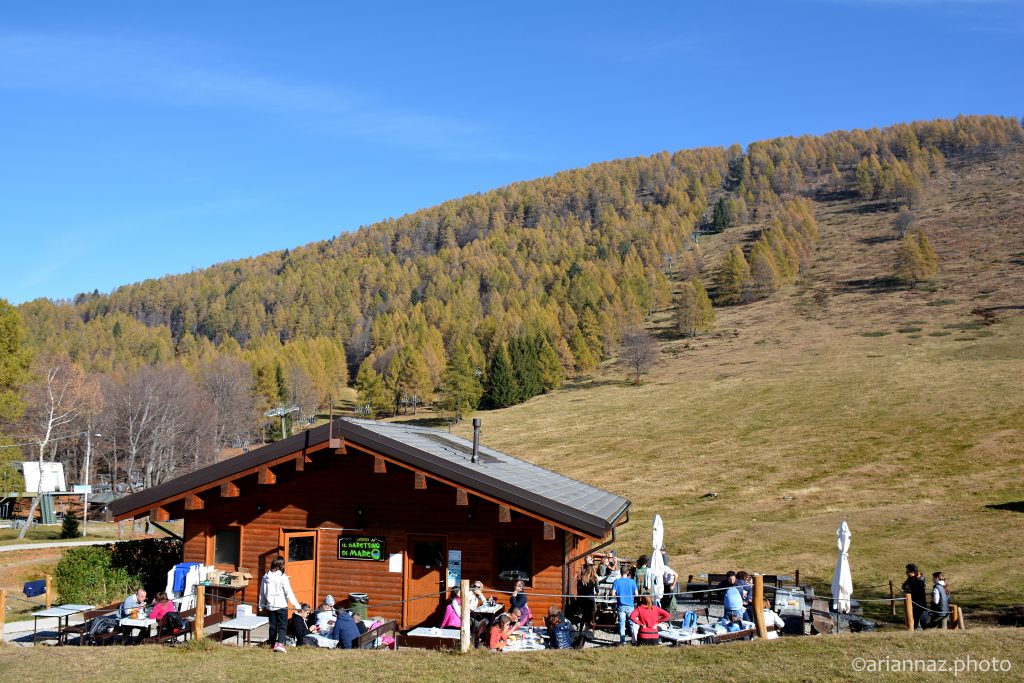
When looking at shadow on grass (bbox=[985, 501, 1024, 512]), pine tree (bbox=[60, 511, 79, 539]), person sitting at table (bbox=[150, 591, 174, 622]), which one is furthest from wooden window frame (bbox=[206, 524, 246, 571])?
shadow on grass (bbox=[985, 501, 1024, 512])

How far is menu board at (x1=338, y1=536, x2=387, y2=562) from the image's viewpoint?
56.9ft

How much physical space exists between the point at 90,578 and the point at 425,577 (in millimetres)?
9680

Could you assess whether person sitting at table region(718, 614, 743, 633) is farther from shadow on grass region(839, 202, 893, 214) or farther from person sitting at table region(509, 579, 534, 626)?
shadow on grass region(839, 202, 893, 214)

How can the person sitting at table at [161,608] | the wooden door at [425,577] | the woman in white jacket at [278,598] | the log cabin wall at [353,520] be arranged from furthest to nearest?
the wooden door at [425,577] → the log cabin wall at [353,520] → the person sitting at table at [161,608] → the woman in white jacket at [278,598]

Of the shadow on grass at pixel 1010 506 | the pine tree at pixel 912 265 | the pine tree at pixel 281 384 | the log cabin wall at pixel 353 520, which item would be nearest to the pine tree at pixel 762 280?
the pine tree at pixel 912 265

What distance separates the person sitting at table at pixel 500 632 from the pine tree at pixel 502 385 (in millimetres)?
93414

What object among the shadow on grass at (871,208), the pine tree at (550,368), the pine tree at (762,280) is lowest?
the pine tree at (550,368)

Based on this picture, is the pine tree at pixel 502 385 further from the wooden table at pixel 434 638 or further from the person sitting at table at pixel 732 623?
the person sitting at table at pixel 732 623

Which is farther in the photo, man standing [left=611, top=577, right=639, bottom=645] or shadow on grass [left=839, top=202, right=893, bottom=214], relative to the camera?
shadow on grass [left=839, top=202, right=893, bottom=214]

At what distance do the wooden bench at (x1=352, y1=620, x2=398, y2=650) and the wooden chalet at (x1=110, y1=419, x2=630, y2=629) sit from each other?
0.52 metres

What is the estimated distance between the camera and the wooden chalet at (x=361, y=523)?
54.2 feet

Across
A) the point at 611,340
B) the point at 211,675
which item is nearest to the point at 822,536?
the point at 211,675

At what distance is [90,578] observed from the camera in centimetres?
2006

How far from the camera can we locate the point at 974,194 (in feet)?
542
